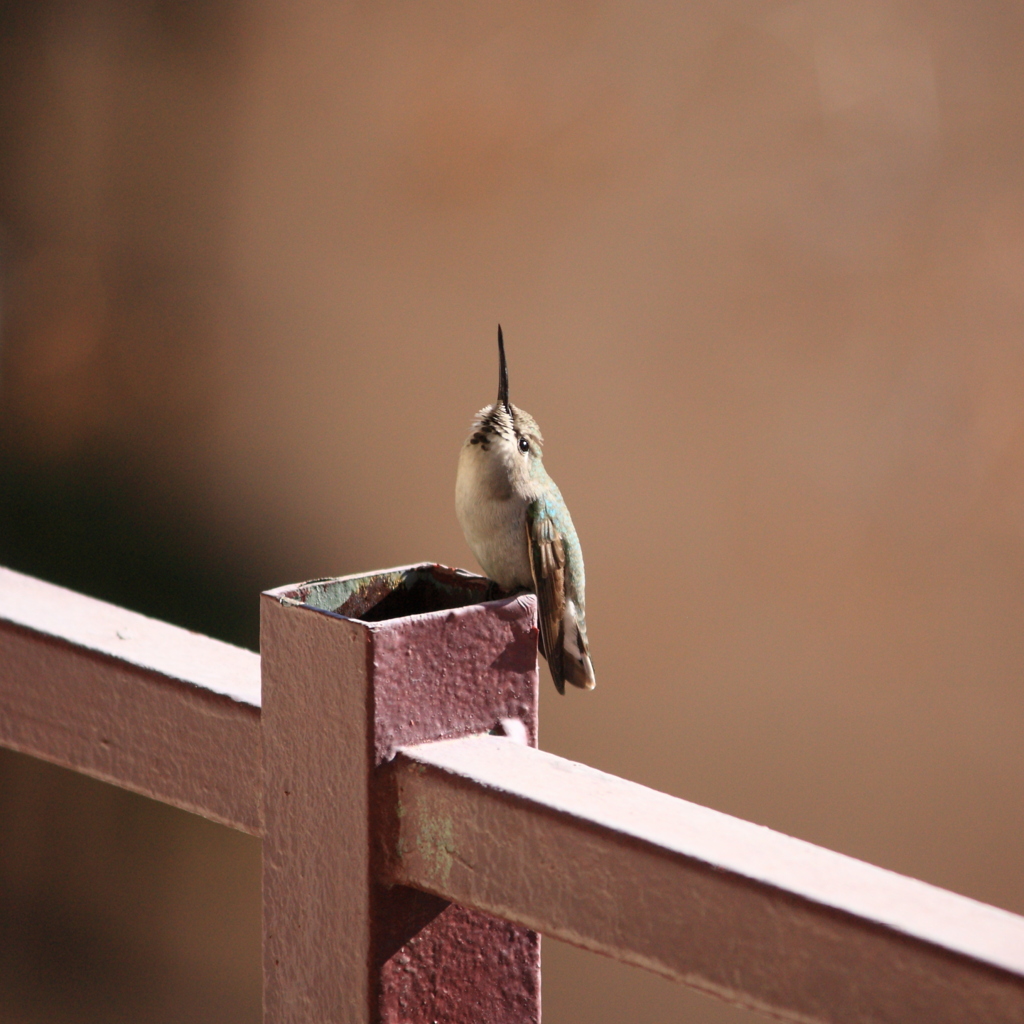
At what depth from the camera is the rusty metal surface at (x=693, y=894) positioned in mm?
340

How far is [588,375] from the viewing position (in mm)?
2590

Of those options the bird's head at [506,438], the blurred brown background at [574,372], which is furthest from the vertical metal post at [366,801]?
the blurred brown background at [574,372]

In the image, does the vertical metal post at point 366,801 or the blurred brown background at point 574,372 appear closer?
the vertical metal post at point 366,801

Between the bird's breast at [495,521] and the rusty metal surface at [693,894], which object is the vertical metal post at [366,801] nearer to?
the rusty metal surface at [693,894]

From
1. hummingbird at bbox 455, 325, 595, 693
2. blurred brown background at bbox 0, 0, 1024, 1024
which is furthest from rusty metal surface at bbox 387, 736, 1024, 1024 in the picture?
blurred brown background at bbox 0, 0, 1024, 1024

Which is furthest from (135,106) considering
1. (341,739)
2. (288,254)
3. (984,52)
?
(341,739)

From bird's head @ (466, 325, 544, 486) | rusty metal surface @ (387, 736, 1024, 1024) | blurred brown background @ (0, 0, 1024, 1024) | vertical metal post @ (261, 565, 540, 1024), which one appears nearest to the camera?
rusty metal surface @ (387, 736, 1024, 1024)

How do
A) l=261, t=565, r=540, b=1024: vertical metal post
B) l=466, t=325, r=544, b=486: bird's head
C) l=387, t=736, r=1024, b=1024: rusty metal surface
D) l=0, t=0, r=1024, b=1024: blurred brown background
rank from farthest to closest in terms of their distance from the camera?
l=0, t=0, r=1024, b=1024: blurred brown background < l=466, t=325, r=544, b=486: bird's head < l=261, t=565, r=540, b=1024: vertical metal post < l=387, t=736, r=1024, b=1024: rusty metal surface

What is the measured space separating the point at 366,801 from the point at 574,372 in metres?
2.20

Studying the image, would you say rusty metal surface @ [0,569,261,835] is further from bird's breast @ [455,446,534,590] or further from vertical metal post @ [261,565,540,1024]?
bird's breast @ [455,446,534,590]

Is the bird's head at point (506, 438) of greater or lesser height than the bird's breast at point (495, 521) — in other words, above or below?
above

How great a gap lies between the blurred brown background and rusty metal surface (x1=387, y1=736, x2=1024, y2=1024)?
81.2 inches

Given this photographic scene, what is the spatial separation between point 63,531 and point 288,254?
806mm

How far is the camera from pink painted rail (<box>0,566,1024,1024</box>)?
0.36m
